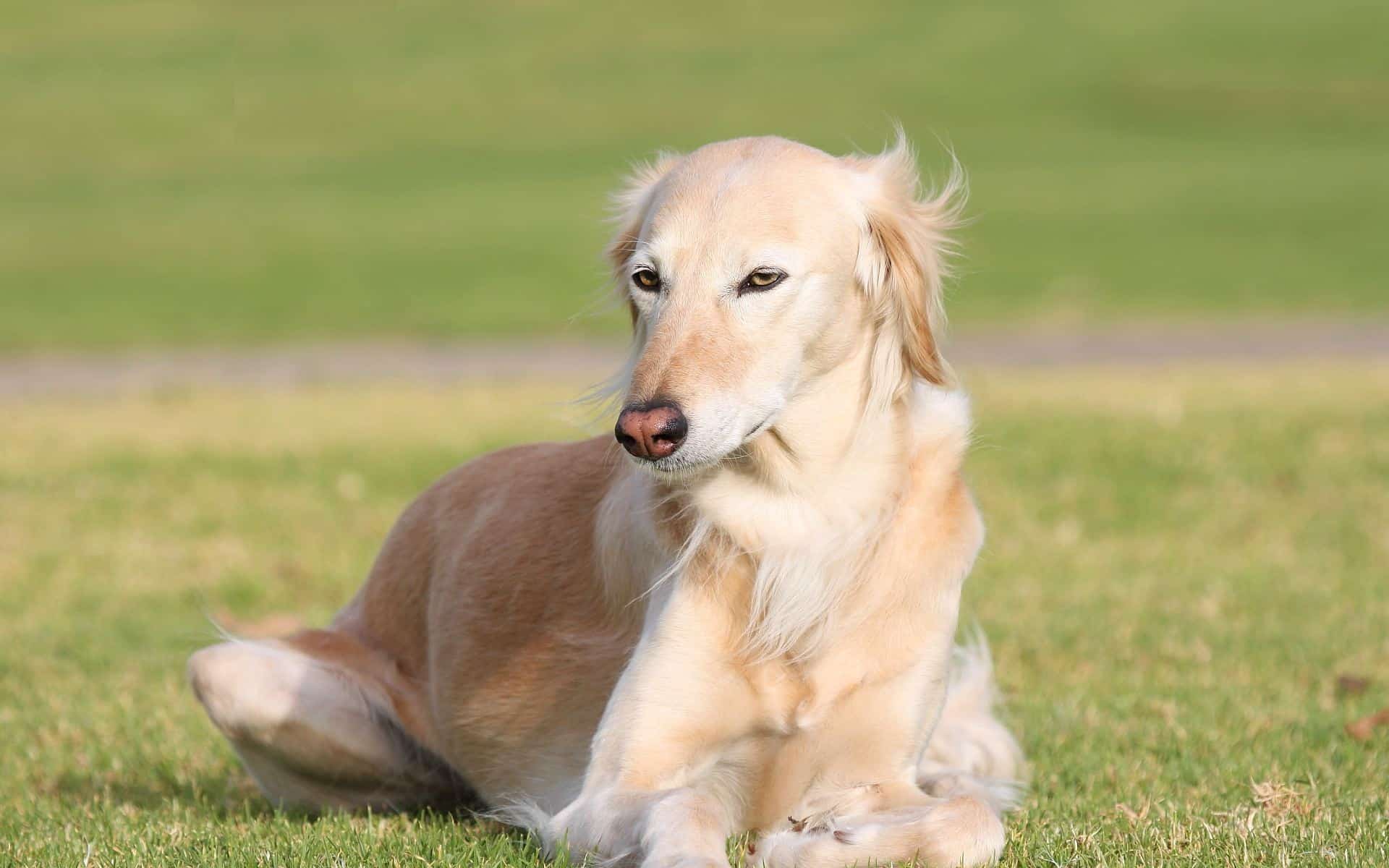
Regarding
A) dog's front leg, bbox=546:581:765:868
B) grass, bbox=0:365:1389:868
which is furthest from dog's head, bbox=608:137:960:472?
grass, bbox=0:365:1389:868

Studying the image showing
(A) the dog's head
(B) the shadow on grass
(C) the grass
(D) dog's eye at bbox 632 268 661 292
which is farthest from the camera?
(B) the shadow on grass

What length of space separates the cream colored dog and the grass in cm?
27

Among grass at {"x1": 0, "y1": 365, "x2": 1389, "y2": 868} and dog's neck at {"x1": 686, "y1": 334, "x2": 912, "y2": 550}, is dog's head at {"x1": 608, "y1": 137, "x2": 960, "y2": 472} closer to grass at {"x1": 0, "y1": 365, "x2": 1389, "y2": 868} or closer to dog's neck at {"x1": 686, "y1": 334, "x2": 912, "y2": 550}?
dog's neck at {"x1": 686, "y1": 334, "x2": 912, "y2": 550}

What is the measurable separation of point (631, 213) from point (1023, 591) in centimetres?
425

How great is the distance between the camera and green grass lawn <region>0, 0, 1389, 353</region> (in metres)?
24.0

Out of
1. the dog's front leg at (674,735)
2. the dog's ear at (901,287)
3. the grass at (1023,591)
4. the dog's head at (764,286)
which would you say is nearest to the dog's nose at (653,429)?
the dog's head at (764,286)

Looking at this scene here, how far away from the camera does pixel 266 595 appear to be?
8445 mm

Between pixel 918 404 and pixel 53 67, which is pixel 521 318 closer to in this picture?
pixel 918 404

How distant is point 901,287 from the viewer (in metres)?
4.00

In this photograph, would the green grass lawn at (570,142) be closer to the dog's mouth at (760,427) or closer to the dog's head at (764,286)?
the dog's head at (764,286)

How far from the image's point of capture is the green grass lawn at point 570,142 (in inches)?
944

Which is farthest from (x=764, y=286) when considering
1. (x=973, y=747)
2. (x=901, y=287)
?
(x=973, y=747)

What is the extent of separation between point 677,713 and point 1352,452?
7.55 m

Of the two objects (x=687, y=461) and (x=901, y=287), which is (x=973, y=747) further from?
(x=687, y=461)
